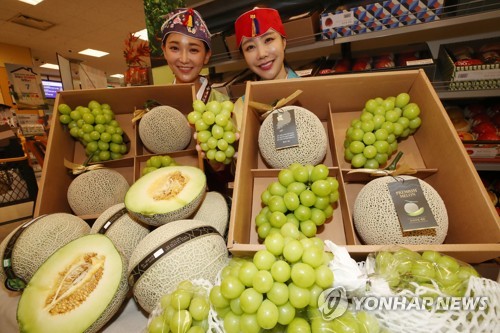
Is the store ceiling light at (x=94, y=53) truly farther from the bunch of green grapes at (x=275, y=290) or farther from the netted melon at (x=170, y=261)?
the bunch of green grapes at (x=275, y=290)

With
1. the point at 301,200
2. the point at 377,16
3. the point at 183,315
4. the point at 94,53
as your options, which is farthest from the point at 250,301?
the point at 94,53

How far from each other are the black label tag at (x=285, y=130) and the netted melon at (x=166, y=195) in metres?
0.35

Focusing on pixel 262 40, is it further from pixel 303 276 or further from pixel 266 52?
pixel 303 276

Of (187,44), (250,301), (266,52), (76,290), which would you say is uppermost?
(187,44)

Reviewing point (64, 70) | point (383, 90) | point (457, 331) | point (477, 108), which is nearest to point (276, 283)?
point (457, 331)

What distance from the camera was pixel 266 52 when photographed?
144 centimetres

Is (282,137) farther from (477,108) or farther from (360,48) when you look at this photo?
(360,48)

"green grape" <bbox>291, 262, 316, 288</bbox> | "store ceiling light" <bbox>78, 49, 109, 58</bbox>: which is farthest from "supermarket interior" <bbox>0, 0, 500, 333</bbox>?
"store ceiling light" <bbox>78, 49, 109, 58</bbox>

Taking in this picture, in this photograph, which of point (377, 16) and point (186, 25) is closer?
point (186, 25)

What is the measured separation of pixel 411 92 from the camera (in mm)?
1156

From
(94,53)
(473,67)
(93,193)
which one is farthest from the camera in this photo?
(94,53)

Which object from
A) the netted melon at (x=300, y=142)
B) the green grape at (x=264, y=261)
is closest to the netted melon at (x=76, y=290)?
the green grape at (x=264, y=261)

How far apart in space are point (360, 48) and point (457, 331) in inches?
110

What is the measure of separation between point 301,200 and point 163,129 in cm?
89
